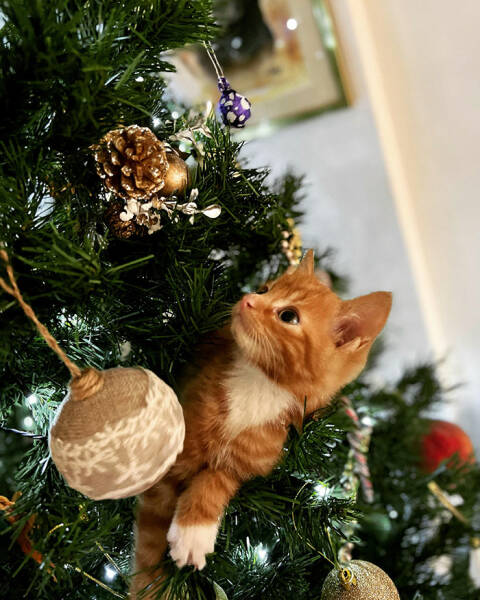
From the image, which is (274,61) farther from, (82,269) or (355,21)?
(82,269)

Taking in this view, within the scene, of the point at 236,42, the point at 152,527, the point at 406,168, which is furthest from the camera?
the point at 406,168

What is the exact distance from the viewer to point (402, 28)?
1536 millimetres

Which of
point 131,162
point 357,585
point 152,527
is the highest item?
point 131,162

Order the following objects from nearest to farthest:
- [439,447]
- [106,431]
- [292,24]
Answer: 1. [106,431]
2. [439,447]
3. [292,24]

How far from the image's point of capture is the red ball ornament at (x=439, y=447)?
89 cm

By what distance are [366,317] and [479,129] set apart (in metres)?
1.40

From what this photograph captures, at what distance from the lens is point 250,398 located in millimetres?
447

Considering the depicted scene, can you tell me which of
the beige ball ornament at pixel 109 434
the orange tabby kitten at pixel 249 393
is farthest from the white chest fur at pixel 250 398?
the beige ball ornament at pixel 109 434

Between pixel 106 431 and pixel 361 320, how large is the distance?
264mm

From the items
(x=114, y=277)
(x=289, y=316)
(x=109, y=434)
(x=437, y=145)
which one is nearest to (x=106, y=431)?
(x=109, y=434)

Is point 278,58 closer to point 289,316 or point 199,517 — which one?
point 289,316

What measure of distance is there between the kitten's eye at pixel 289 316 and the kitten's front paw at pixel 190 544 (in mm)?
200

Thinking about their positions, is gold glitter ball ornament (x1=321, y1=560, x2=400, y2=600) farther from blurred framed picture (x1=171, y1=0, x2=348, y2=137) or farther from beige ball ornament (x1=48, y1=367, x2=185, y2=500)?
blurred framed picture (x1=171, y1=0, x2=348, y2=137)

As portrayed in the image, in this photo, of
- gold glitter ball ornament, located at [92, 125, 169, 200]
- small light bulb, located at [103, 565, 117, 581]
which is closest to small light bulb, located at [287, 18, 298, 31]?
gold glitter ball ornament, located at [92, 125, 169, 200]
